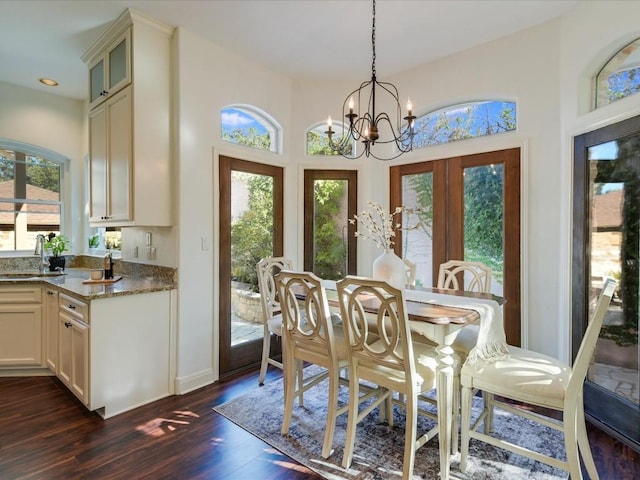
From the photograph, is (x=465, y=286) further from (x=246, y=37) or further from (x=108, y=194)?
(x=108, y=194)

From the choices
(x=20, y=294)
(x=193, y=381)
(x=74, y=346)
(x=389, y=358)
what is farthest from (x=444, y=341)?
(x=20, y=294)

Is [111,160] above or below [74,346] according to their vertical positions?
above

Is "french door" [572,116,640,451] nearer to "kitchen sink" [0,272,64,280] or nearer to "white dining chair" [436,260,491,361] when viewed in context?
"white dining chair" [436,260,491,361]

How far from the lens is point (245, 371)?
3.47m

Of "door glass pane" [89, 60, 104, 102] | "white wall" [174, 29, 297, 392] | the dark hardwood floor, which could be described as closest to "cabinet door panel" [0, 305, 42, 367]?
the dark hardwood floor

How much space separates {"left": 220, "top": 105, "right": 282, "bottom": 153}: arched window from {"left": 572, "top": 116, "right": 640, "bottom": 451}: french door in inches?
110

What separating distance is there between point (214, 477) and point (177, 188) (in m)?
2.14

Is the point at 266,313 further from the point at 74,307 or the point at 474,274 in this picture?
the point at 474,274

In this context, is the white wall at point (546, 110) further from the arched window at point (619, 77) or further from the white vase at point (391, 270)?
the white vase at point (391, 270)

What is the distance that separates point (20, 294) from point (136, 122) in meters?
1.99

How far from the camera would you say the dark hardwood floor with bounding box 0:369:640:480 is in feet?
6.54

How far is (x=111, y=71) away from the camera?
3.11m

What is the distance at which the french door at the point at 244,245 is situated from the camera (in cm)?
335

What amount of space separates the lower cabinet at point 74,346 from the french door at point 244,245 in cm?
108
